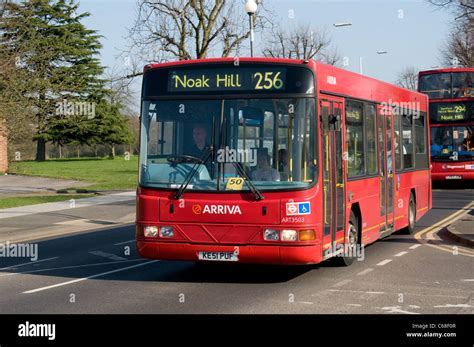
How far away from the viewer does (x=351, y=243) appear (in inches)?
527

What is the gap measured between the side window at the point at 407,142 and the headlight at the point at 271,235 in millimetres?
6569

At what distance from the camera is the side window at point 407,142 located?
17.3 metres

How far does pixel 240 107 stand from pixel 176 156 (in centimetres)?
112

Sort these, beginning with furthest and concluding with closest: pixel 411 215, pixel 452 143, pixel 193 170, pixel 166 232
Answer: pixel 452 143 → pixel 411 215 → pixel 166 232 → pixel 193 170

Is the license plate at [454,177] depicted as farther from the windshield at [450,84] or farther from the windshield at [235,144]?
the windshield at [235,144]

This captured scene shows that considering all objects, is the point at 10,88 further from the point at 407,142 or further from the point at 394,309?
the point at 394,309

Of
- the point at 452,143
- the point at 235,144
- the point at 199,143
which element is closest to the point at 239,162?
the point at 235,144

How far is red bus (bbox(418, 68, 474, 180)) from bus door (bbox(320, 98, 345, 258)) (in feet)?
67.2

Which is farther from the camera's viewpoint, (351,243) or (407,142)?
(407,142)

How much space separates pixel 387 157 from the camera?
1577 cm

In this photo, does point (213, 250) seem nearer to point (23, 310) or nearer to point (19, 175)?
point (23, 310)

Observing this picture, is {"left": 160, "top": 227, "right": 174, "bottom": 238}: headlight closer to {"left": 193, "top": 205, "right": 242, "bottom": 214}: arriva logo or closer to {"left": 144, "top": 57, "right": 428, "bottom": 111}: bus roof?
{"left": 193, "top": 205, "right": 242, "bottom": 214}: arriva logo

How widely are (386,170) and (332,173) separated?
12.2ft

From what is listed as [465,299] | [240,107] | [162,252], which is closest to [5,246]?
[162,252]
